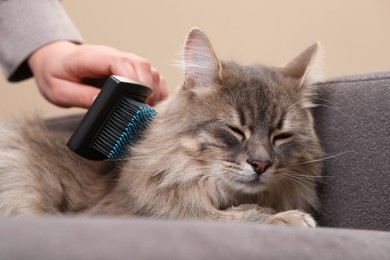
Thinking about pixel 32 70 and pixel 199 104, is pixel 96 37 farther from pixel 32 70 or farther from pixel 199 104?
pixel 199 104

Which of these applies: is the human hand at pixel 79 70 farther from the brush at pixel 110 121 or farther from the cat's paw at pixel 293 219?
the cat's paw at pixel 293 219

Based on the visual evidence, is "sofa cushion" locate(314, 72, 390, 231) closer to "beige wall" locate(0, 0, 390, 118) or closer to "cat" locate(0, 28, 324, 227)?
"cat" locate(0, 28, 324, 227)

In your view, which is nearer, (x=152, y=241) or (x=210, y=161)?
(x=152, y=241)

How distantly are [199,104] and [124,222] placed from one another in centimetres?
81

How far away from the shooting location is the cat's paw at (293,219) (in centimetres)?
118

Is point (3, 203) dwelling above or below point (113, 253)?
below

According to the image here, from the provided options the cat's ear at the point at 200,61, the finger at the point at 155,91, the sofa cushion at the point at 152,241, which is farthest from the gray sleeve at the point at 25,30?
the sofa cushion at the point at 152,241

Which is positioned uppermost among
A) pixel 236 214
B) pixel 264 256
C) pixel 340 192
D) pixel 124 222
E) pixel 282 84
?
pixel 124 222

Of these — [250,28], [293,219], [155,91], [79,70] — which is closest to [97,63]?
[79,70]

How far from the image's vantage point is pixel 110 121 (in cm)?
138

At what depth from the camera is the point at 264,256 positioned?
615mm

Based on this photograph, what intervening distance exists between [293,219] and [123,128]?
1.79 ft

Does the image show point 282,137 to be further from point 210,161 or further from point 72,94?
point 72,94

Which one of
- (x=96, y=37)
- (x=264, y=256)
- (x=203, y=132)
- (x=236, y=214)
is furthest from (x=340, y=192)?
(x=96, y=37)
